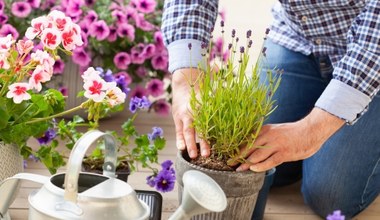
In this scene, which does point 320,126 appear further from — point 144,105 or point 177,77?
point 144,105

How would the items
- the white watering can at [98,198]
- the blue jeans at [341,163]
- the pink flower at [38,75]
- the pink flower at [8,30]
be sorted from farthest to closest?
the pink flower at [8,30]
the blue jeans at [341,163]
the pink flower at [38,75]
the white watering can at [98,198]

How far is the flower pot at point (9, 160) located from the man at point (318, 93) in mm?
439

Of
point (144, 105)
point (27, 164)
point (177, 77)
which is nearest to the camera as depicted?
point (177, 77)

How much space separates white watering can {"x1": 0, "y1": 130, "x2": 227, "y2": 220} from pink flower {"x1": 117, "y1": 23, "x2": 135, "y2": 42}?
161 centimetres

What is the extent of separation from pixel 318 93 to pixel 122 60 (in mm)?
918

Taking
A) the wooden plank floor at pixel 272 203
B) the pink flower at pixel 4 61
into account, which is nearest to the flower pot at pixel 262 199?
the wooden plank floor at pixel 272 203

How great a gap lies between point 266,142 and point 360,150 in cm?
61

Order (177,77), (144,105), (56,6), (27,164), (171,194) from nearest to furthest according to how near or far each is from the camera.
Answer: (177,77) → (144,105) → (171,194) → (27,164) → (56,6)

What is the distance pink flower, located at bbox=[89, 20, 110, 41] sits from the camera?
2934 mm

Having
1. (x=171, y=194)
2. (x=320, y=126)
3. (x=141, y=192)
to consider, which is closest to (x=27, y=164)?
(x=171, y=194)

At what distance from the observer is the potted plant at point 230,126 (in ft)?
5.72

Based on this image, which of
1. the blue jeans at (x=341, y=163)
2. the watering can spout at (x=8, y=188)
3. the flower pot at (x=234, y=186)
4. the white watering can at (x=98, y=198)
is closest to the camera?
the white watering can at (x=98, y=198)

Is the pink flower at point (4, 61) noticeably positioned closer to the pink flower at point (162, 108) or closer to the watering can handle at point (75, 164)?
the watering can handle at point (75, 164)

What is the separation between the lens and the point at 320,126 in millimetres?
1864
